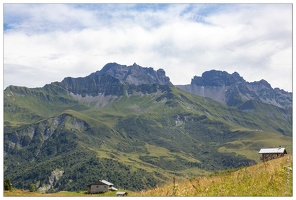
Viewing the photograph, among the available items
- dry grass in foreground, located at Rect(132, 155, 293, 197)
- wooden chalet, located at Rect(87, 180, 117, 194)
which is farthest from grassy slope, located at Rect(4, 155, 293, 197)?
wooden chalet, located at Rect(87, 180, 117, 194)

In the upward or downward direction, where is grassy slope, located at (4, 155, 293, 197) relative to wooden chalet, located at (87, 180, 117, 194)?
upward

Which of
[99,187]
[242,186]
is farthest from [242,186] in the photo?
[99,187]

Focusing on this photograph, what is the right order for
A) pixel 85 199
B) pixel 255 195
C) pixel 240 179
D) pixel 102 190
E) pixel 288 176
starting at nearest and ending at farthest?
pixel 85 199 → pixel 255 195 → pixel 288 176 → pixel 240 179 → pixel 102 190

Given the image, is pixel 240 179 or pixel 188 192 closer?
pixel 188 192

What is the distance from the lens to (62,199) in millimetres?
14672

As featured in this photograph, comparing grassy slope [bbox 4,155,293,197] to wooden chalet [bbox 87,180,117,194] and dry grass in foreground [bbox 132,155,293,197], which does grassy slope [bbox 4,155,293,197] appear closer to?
dry grass in foreground [bbox 132,155,293,197]

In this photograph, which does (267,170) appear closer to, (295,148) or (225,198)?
(295,148)

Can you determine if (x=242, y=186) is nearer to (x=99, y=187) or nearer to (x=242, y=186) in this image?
(x=242, y=186)

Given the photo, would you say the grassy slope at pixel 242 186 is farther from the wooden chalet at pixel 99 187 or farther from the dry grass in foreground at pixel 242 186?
the wooden chalet at pixel 99 187

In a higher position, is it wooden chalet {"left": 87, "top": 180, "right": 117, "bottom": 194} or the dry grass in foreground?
the dry grass in foreground

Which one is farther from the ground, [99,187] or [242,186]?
[242,186]

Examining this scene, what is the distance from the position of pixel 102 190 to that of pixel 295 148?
10617 centimetres

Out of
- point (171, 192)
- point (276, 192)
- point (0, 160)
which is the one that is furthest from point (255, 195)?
point (0, 160)

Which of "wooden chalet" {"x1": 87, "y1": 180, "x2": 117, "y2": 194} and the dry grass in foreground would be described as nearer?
the dry grass in foreground
